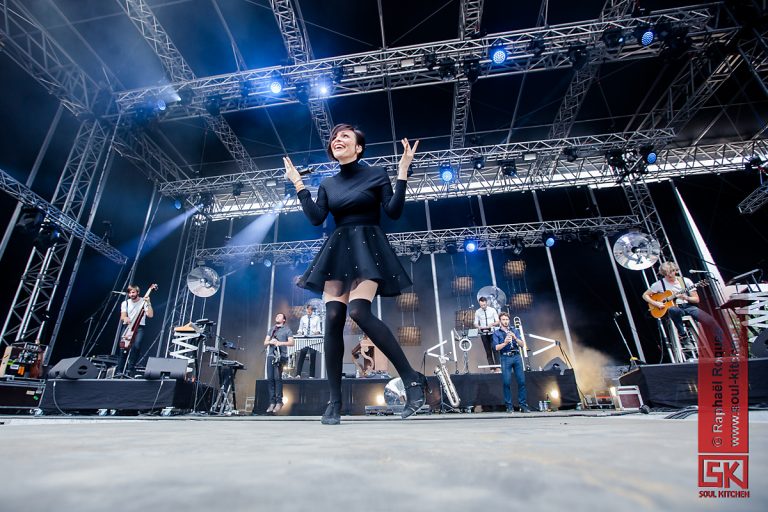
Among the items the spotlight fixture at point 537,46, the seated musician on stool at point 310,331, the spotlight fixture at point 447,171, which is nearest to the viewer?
the spotlight fixture at point 537,46

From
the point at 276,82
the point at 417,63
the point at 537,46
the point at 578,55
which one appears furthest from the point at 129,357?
the point at 578,55

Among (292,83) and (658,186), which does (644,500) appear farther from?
(658,186)

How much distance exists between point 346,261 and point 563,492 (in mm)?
1763

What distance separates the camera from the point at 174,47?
24.8 ft

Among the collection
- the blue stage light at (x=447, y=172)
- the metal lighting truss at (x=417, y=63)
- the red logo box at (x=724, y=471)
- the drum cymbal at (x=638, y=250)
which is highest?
the metal lighting truss at (x=417, y=63)

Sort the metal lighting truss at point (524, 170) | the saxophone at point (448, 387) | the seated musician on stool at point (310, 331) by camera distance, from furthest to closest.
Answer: the metal lighting truss at point (524, 170) → the seated musician on stool at point (310, 331) → the saxophone at point (448, 387)

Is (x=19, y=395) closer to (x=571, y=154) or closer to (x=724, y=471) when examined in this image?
(x=724, y=471)

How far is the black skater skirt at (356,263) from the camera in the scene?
1975 mm

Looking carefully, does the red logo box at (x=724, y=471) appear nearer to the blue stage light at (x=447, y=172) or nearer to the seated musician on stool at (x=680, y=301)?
the seated musician on stool at (x=680, y=301)

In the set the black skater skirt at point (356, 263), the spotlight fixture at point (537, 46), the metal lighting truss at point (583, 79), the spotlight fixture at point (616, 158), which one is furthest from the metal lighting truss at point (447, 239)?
the black skater skirt at point (356, 263)

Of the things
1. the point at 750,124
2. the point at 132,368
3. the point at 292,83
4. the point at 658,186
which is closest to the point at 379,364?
the point at 132,368

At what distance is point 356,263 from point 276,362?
5004 mm

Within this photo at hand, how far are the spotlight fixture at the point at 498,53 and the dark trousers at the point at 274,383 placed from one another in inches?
269

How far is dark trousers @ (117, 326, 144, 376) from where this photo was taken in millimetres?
5704
